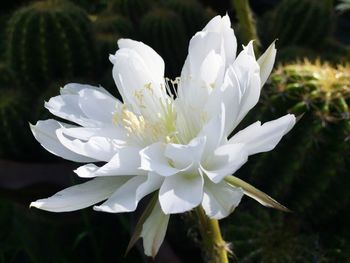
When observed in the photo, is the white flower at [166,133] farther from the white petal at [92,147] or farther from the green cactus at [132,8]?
the green cactus at [132,8]

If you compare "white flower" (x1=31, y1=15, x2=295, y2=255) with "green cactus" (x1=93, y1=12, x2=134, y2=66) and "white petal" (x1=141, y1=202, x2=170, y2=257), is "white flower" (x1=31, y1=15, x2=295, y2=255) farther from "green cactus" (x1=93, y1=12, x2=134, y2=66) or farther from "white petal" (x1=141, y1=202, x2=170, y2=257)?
"green cactus" (x1=93, y1=12, x2=134, y2=66)

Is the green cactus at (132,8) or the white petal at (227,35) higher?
the white petal at (227,35)

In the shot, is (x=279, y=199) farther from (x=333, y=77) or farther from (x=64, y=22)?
(x=64, y=22)

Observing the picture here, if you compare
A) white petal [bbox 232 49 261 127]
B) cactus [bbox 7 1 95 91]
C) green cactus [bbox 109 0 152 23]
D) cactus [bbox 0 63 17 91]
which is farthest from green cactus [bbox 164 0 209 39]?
white petal [bbox 232 49 261 127]

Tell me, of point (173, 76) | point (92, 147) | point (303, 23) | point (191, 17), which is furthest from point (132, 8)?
point (92, 147)

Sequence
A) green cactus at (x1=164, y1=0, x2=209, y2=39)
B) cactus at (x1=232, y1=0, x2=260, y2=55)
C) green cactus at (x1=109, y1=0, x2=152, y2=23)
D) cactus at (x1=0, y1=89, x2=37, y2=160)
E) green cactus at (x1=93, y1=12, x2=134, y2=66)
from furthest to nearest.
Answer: green cactus at (x1=109, y1=0, x2=152, y2=23)
green cactus at (x1=164, y1=0, x2=209, y2=39)
green cactus at (x1=93, y1=12, x2=134, y2=66)
cactus at (x1=0, y1=89, x2=37, y2=160)
cactus at (x1=232, y1=0, x2=260, y2=55)

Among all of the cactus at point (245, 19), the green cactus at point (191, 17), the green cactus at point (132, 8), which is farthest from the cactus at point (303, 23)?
the green cactus at point (132, 8)
